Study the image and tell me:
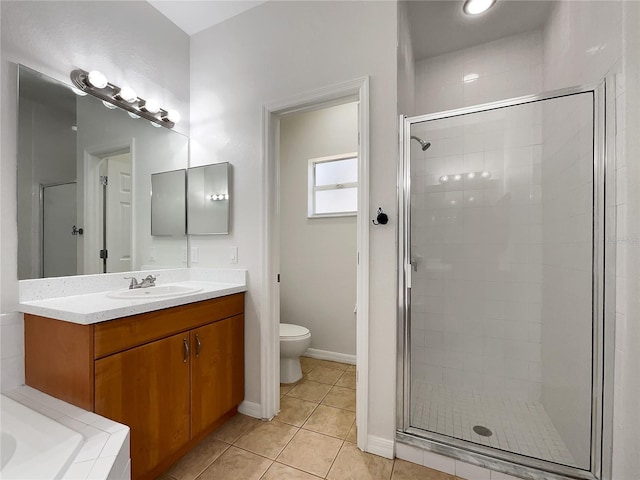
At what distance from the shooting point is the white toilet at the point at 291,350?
219 cm

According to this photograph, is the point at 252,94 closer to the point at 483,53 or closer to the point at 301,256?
the point at 301,256

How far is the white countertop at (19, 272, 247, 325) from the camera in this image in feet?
3.49

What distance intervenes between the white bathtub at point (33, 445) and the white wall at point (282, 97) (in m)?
1.04

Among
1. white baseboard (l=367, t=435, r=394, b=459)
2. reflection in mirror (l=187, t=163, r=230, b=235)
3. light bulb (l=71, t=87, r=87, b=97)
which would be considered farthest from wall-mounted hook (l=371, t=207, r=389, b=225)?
light bulb (l=71, t=87, r=87, b=97)

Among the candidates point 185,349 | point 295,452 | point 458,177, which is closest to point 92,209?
point 185,349

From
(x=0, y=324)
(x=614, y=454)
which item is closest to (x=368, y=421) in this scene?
(x=614, y=454)

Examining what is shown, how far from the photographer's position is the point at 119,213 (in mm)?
1707

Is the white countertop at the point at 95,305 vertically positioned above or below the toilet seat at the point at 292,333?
above

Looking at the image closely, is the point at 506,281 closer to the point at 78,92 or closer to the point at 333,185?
the point at 333,185

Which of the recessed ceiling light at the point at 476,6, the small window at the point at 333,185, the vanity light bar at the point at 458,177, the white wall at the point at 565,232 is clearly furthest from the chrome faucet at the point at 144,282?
the recessed ceiling light at the point at 476,6

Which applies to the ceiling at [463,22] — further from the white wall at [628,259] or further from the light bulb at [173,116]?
the light bulb at [173,116]

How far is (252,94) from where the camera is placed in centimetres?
190

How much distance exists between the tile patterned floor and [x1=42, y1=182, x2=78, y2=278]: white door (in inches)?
45.5

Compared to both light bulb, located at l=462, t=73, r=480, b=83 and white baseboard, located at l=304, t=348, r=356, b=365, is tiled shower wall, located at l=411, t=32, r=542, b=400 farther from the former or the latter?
white baseboard, located at l=304, t=348, r=356, b=365
